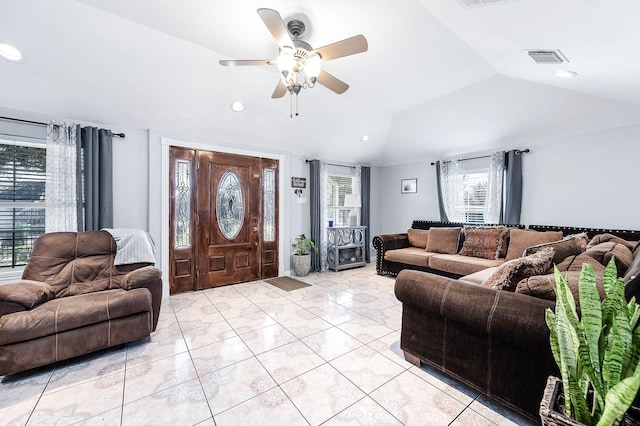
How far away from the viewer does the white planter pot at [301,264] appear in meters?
4.73

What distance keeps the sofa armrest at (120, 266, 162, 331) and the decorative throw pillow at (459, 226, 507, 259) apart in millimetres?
4125

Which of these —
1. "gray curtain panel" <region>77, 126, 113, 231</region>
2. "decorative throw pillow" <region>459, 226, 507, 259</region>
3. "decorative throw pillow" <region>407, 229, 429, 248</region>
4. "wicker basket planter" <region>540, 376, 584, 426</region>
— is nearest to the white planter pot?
"decorative throw pillow" <region>407, 229, 429, 248</region>

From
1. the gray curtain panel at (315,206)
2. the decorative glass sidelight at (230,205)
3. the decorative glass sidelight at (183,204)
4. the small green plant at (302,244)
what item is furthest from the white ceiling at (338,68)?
the small green plant at (302,244)

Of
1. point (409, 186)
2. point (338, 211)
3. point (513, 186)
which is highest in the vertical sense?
point (409, 186)

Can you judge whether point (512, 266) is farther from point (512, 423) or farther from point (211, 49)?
point (211, 49)

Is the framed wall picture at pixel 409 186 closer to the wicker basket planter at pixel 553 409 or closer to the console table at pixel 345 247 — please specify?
the console table at pixel 345 247

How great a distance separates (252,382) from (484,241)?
3.69m

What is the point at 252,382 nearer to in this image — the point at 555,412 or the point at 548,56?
the point at 555,412

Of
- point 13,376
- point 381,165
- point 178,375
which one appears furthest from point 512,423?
point 381,165

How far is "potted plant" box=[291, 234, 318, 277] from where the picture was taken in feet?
15.5

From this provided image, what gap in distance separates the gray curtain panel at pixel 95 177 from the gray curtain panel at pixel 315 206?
3.00m

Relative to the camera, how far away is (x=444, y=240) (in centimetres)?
445

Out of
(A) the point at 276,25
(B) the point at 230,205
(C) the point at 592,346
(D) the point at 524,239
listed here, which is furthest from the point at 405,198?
(C) the point at 592,346

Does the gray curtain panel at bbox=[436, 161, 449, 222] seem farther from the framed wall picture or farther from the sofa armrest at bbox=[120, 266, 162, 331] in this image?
the sofa armrest at bbox=[120, 266, 162, 331]
